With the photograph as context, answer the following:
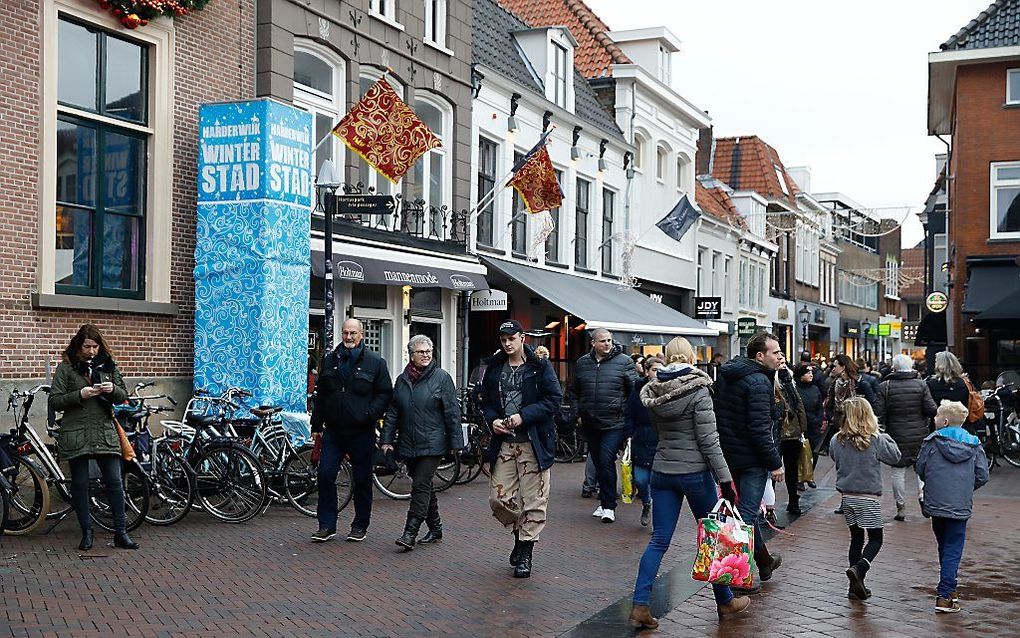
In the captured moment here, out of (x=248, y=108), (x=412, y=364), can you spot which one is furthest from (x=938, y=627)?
(x=248, y=108)

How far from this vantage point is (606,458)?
11680 mm

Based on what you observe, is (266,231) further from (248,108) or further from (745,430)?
(745,430)

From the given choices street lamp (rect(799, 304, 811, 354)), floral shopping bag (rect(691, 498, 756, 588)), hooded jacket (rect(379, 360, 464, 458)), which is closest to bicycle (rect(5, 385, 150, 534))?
hooded jacket (rect(379, 360, 464, 458))

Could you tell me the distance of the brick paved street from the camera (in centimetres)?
702

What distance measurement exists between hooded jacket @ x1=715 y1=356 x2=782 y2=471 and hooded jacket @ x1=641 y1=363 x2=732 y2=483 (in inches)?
33.1

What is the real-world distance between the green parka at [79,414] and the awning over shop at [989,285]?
1932cm

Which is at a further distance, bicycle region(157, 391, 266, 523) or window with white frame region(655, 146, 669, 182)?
window with white frame region(655, 146, 669, 182)

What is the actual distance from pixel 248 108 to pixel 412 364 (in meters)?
5.30

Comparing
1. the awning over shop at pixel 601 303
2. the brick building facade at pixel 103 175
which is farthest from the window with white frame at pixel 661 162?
the brick building facade at pixel 103 175

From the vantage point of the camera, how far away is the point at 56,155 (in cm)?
1249

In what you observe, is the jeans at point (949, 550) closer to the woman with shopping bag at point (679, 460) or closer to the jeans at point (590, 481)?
the woman with shopping bag at point (679, 460)

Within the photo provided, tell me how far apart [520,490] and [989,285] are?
19077 mm

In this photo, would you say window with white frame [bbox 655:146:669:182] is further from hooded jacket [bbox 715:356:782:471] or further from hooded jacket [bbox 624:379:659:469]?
hooded jacket [bbox 715:356:782:471]

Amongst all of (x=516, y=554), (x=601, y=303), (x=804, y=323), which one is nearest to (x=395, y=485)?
(x=516, y=554)
